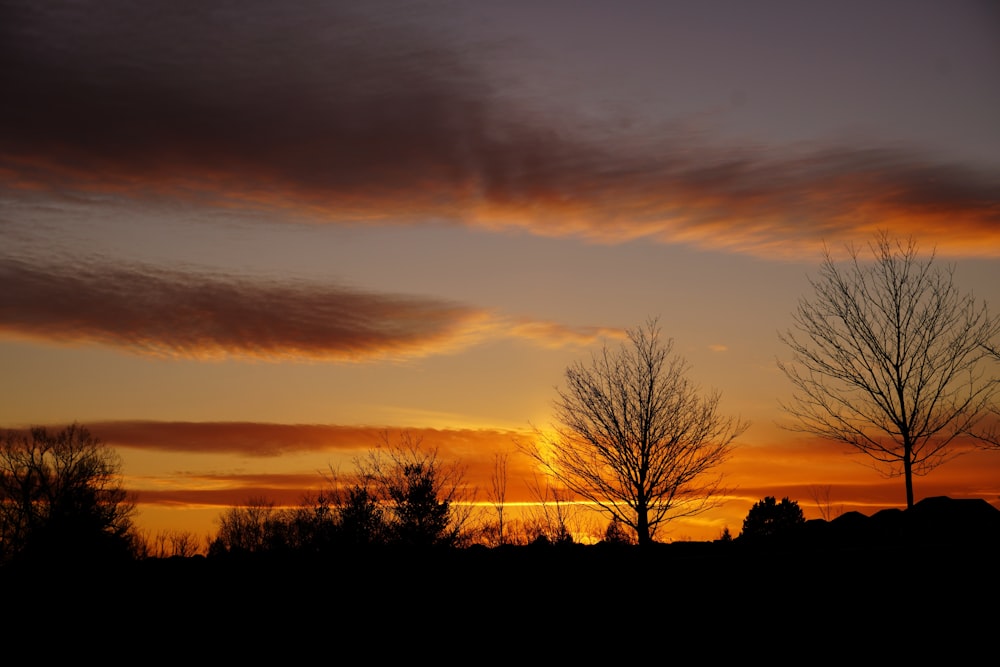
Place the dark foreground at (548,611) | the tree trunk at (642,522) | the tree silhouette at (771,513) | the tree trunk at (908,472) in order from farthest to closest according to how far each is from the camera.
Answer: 1. the tree silhouette at (771,513)
2. the tree trunk at (642,522)
3. the tree trunk at (908,472)
4. the dark foreground at (548,611)

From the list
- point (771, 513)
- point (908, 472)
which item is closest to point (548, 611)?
point (908, 472)

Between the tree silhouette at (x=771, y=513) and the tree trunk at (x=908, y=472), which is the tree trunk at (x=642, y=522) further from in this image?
the tree silhouette at (x=771, y=513)

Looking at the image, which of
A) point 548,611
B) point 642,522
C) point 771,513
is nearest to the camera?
point 548,611

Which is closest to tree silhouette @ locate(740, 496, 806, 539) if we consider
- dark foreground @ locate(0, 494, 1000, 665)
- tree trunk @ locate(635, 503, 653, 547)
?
tree trunk @ locate(635, 503, 653, 547)

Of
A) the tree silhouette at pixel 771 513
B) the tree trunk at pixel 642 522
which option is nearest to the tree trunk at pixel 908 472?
the tree trunk at pixel 642 522

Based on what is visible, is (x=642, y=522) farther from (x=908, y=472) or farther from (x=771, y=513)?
(x=771, y=513)

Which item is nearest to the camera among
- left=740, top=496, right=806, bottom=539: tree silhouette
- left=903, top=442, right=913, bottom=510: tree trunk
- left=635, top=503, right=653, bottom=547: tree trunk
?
left=903, top=442, right=913, bottom=510: tree trunk

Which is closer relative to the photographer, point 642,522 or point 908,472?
point 908,472

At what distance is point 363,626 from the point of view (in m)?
13.5

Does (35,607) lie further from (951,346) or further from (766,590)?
(951,346)

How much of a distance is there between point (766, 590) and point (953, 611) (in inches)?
100.0

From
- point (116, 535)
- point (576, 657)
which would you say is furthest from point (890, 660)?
point (116, 535)

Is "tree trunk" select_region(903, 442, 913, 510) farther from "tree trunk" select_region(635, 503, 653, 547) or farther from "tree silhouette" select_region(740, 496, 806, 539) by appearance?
"tree silhouette" select_region(740, 496, 806, 539)

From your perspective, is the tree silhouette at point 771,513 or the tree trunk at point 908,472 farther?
the tree silhouette at point 771,513
